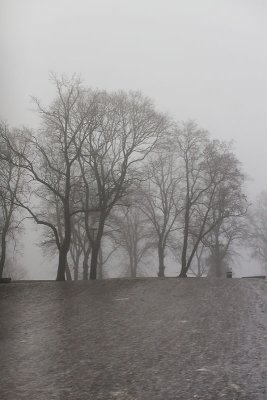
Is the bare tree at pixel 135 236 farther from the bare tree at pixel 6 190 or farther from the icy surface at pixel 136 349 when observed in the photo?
the icy surface at pixel 136 349

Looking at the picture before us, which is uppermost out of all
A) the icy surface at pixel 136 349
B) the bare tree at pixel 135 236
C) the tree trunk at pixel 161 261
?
the bare tree at pixel 135 236

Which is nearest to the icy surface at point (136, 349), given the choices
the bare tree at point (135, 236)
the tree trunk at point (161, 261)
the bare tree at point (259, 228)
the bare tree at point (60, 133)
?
the bare tree at point (60, 133)

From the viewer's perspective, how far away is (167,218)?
26984mm

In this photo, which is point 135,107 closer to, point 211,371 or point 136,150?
point 136,150

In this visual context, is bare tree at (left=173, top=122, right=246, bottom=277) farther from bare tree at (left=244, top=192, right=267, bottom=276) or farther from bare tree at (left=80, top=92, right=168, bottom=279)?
bare tree at (left=244, top=192, right=267, bottom=276)

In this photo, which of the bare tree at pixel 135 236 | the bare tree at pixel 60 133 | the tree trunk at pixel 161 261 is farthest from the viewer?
the bare tree at pixel 135 236

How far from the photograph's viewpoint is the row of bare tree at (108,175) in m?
19.0

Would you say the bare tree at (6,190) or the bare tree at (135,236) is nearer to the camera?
the bare tree at (6,190)

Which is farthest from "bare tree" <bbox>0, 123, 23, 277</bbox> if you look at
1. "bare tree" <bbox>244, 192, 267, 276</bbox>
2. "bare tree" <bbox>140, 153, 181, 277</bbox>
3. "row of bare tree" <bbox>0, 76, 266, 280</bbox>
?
"bare tree" <bbox>244, 192, 267, 276</bbox>

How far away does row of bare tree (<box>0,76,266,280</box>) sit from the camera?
62.4ft

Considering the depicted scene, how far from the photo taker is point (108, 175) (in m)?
20.2

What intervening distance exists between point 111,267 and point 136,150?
15.9 metres

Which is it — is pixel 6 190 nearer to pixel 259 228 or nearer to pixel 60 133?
pixel 60 133

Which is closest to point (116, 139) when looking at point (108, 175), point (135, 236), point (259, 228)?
point (108, 175)
